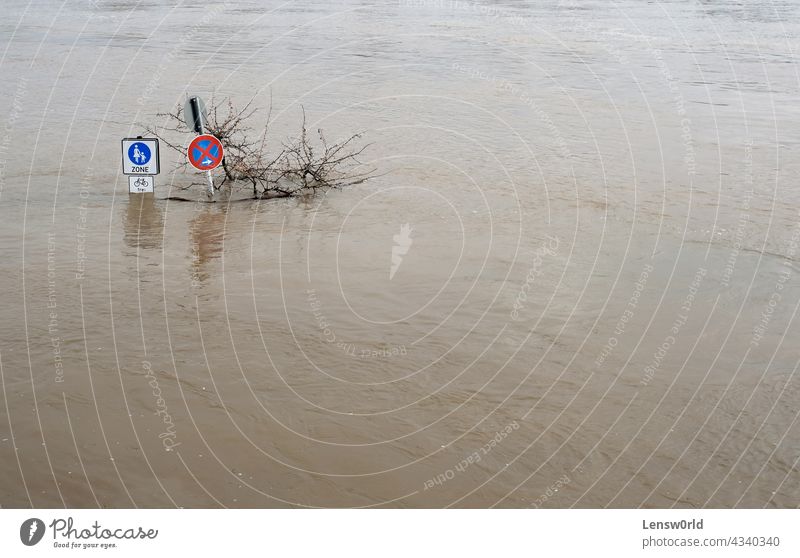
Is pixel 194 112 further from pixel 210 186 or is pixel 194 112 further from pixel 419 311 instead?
Result: pixel 419 311

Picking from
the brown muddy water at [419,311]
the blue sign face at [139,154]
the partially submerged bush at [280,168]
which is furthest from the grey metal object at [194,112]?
the brown muddy water at [419,311]

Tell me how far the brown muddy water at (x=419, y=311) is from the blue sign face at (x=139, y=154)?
0.56 metres

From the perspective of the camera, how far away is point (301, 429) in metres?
6.23

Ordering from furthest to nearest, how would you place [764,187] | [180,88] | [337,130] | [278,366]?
[180,88] → [337,130] → [764,187] → [278,366]

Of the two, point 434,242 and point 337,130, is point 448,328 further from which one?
point 337,130

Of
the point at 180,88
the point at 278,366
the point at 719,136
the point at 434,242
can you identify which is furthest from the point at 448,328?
the point at 180,88

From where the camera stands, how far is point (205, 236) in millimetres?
10258

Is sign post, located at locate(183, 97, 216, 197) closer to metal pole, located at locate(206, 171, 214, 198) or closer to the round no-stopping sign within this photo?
the round no-stopping sign

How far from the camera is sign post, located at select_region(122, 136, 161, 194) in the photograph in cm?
1079

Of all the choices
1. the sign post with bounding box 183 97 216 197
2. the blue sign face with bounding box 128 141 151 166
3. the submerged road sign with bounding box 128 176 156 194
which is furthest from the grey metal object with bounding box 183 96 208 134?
the submerged road sign with bounding box 128 176 156 194

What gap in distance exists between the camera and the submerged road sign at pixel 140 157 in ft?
35.4

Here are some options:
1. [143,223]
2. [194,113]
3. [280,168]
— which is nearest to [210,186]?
[194,113]

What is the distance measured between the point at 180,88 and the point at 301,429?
13780 millimetres

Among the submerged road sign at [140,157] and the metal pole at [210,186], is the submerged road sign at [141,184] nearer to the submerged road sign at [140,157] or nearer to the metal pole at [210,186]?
the submerged road sign at [140,157]
